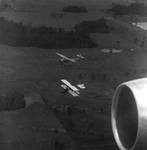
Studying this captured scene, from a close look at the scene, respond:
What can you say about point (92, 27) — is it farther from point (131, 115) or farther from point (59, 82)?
point (131, 115)

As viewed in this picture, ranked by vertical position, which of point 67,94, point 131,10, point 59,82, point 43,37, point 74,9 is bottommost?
point 59,82

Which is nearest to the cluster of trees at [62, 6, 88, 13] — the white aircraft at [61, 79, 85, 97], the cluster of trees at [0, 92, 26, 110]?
the white aircraft at [61, 79, 85, 97]

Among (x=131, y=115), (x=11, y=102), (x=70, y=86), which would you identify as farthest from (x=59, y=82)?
(x=131, y=115)

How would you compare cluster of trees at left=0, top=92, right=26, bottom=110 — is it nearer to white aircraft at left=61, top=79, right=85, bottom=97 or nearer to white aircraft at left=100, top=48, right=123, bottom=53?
white aircraft at left=61, top=79, right=85, bottom=97

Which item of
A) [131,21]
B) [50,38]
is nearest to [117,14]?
[131,21]

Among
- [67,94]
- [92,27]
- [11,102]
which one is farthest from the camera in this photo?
[92,27]

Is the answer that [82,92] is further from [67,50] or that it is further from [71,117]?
[67,50]
